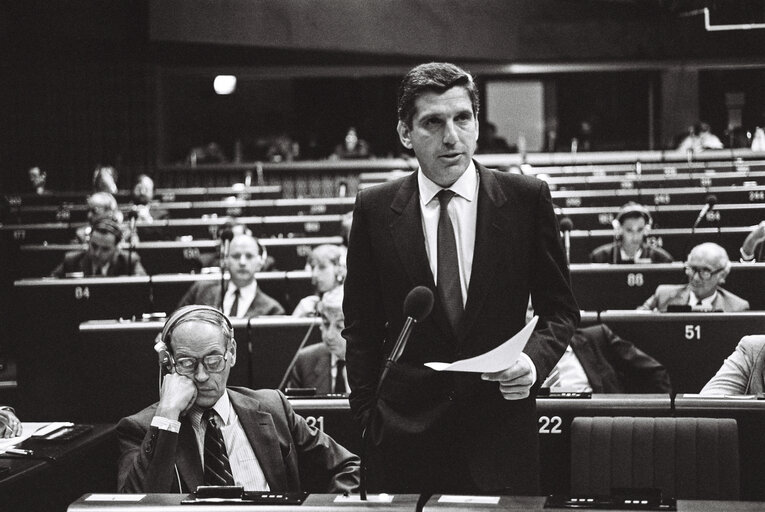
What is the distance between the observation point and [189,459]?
7.98 feet

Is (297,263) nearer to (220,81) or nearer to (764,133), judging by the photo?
(764,133)

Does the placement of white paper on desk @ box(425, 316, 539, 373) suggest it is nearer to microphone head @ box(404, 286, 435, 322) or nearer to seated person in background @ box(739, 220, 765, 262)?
microphone head @ box(404, 286, 435, 322)

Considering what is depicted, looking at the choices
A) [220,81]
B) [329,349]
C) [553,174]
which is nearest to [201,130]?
[220,81]

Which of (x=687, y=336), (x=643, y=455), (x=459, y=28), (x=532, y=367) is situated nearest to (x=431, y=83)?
(x=532, y=367)

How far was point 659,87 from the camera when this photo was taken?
15.8 meters

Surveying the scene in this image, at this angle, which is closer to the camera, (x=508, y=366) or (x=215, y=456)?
(x=508, y=366)

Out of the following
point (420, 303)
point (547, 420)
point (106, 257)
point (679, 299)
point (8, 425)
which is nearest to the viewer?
point (420, 303)

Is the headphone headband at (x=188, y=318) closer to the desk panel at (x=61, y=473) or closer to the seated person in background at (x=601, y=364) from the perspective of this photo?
the desk panel at (x=61, y=473)

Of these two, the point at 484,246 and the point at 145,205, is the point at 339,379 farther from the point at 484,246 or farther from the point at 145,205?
the point at 145,205

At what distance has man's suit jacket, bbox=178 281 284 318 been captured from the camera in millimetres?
5805

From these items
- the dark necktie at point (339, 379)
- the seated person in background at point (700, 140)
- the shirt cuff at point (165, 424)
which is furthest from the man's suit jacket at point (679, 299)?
the seated person in background at point (700, 140)

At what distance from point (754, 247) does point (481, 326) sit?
13.8 ft

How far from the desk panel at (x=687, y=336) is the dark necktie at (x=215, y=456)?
7.64 feet

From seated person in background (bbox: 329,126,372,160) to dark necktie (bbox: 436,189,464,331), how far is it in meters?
13.3
